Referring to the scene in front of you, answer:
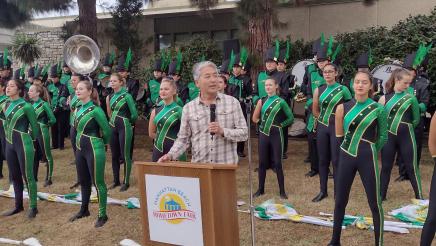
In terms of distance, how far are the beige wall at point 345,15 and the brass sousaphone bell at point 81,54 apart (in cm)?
506

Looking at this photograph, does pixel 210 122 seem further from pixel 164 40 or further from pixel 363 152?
pixel 164 40

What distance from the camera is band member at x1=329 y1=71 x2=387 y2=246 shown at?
4.69 meters

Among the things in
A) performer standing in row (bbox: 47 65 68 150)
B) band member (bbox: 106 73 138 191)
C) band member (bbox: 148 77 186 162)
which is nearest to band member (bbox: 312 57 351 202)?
band member (bbox: 148 77 186 162)

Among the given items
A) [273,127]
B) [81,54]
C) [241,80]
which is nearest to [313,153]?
[273,127]

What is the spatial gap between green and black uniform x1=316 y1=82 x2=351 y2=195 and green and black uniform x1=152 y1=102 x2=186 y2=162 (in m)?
1.94

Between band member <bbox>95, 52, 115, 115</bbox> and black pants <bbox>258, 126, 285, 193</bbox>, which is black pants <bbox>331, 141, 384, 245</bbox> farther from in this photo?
band member <bbox>95, 52, 115, 115</bbox>

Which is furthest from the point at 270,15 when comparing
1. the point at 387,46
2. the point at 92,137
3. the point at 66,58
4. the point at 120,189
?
the point at 92,137

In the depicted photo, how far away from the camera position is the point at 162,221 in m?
3.70

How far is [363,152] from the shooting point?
473 centimetres

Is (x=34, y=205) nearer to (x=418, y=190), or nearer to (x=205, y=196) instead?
(x=205, y=196)

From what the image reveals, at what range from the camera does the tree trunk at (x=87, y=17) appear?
14.0m

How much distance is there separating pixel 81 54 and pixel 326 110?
5.53 m

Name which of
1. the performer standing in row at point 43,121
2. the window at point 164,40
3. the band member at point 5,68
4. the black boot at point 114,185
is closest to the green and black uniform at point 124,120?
the black boot at point 114,185

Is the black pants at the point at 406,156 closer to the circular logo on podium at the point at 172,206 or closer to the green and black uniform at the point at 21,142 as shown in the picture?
the circular logo on podium at the point at 172,206
